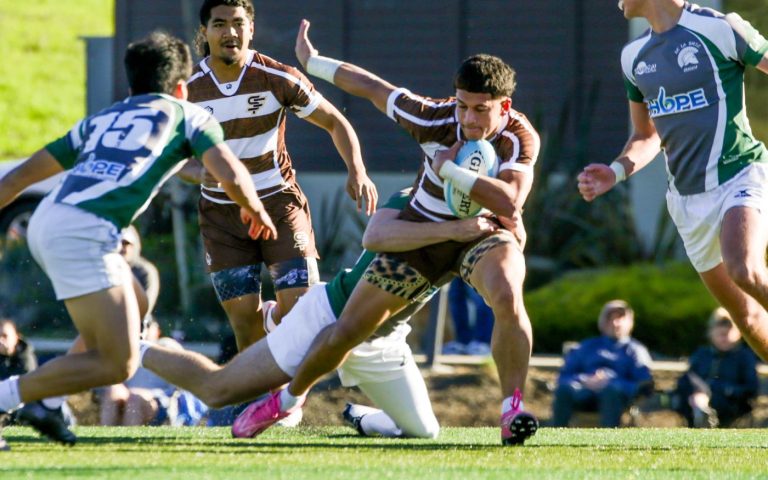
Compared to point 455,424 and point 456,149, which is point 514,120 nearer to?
point 456,149

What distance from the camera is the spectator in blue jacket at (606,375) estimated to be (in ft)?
40.4

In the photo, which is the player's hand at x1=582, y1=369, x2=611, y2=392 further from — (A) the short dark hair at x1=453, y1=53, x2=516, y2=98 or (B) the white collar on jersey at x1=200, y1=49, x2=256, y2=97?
(A) the short dark hair at x1=453, y1=53, x2=516, y2=98

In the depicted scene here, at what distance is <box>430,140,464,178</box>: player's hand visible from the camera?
7.24 metres

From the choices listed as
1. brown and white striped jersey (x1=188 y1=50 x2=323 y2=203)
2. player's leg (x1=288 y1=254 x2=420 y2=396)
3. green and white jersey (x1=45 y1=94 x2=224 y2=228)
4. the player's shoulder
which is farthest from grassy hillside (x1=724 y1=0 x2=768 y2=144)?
green and white jersey (x1=45 y1=94 x2=224 y2=228)

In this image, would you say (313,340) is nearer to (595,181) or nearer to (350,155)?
(350,155)

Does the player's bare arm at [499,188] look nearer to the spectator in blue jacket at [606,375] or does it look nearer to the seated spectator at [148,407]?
the seated spectator at [148,407]

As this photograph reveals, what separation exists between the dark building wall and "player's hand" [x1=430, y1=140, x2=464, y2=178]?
8884mm

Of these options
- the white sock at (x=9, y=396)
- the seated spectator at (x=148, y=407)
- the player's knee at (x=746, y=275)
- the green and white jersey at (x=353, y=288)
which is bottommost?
the seated spectator at (x=148, y=407)

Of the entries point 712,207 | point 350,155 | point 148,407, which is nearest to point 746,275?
point 712,207

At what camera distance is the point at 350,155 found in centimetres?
838

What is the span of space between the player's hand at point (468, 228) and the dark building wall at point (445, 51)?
29.3 ft

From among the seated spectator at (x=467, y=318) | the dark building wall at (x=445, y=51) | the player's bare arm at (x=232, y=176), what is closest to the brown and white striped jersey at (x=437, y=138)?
the player's bare arm at (x=232, y=176)

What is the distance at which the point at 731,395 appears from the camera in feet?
39.5

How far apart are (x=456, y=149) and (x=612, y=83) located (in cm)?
944
